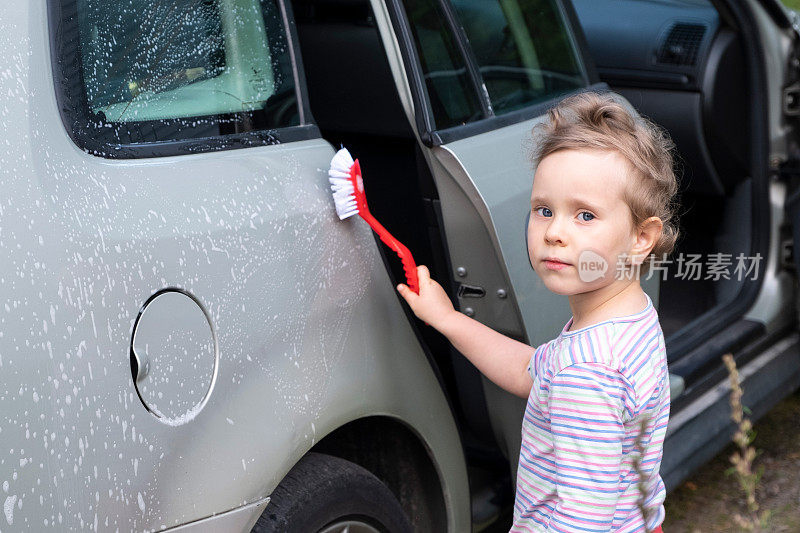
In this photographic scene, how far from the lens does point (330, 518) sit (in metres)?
1.77

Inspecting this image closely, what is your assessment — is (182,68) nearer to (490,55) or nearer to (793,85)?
(490,55)

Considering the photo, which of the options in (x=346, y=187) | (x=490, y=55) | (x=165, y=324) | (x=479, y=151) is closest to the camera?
(x=165, y=324)

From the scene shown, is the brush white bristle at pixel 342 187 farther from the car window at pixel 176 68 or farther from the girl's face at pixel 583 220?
the girl's face at pixel 583 220

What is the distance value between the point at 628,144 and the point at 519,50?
841 millimetres

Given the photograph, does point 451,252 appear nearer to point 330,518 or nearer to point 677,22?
point 330,518

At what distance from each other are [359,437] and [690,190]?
2183 millimetres

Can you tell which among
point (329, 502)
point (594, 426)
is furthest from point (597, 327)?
point (329, 502)

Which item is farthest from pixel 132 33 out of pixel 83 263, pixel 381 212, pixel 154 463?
pixel 381 212

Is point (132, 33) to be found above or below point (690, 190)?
above

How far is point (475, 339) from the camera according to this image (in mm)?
1942

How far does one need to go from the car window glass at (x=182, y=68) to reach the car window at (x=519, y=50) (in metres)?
0.60

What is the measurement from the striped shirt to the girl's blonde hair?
0.65ft

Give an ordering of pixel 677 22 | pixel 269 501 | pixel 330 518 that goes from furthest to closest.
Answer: pixel 677 22, pixel 330 518, pixel 269 501

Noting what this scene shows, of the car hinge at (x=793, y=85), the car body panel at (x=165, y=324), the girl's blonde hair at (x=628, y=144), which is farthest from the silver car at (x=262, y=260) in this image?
the car hinge at (x=793, y=85)
